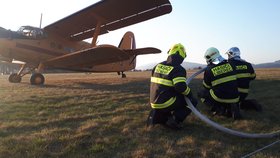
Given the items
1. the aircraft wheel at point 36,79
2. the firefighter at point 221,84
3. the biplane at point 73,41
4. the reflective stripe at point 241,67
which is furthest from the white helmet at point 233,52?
the aircraft wheel at point 36,79

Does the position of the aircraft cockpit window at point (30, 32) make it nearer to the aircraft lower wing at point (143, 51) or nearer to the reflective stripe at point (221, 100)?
the aircraft lower wing at point (143, 51)

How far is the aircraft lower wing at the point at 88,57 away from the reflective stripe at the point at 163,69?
24.6ft

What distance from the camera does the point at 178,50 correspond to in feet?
18.7

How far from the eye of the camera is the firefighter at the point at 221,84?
641 cm

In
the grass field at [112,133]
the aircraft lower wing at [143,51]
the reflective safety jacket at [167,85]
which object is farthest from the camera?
the aircraft lower wing at [143,51]

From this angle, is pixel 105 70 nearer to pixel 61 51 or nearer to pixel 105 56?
pixel 61 51

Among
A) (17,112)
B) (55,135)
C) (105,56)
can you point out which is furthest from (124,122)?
(105,56)

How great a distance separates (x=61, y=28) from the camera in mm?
16656

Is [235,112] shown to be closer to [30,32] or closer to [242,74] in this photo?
[242,74]

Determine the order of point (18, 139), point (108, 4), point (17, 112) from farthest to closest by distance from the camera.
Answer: point (108, 4) → point (17, 112) → point (18, 139)

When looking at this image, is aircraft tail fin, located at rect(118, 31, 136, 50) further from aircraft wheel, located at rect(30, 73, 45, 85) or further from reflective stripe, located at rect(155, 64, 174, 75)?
reflective stripe, located at rect(155, 64, 174, 75)

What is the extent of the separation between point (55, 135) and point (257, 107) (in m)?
4.80

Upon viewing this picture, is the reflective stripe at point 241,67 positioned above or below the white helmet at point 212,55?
below

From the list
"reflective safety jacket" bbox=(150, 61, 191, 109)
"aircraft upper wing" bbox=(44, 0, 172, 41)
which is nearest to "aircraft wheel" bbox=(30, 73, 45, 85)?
"aircraft upper wing" bbox=(44, 0, 172, 41)
